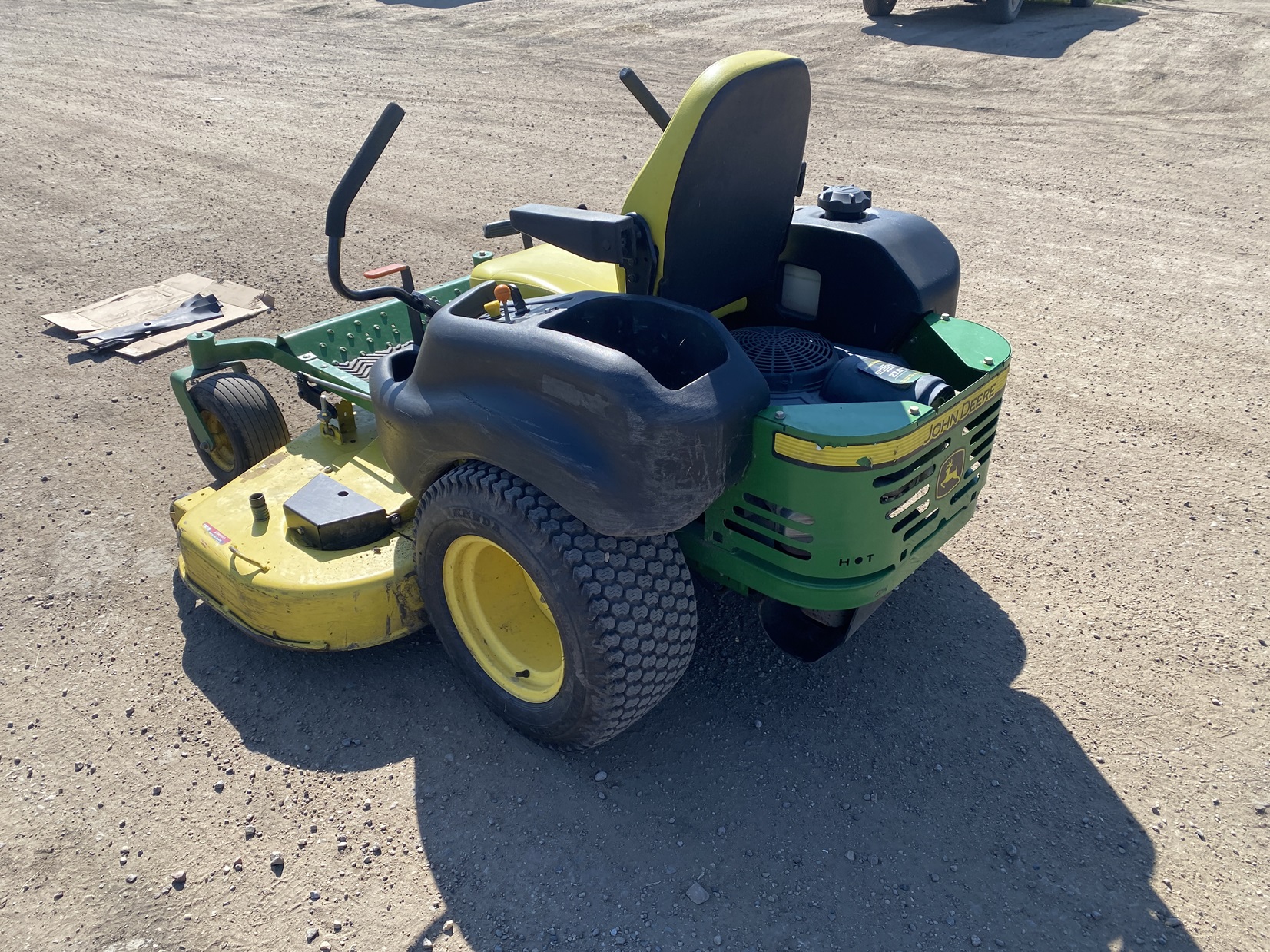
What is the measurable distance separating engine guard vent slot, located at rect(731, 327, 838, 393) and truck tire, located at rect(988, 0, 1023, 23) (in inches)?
485

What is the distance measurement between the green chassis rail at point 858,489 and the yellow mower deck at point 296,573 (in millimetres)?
1028

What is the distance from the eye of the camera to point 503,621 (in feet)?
10.3

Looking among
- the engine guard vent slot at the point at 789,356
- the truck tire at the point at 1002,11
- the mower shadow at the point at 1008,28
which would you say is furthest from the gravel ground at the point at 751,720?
the truck tire at the point at 1002,11

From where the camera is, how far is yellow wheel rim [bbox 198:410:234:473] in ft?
14.1

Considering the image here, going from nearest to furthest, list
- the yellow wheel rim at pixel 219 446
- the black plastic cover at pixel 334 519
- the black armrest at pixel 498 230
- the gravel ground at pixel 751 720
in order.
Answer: the gravel ground at pixel 751 720 → the black plastic cover at pixel 334 519 → the black armrest at pixel 498 230 → the yellow wheel rim at pixel 219 446

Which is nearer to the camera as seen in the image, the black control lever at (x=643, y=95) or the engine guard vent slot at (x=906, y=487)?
the engine guard vent slot at (x=906, y=487)

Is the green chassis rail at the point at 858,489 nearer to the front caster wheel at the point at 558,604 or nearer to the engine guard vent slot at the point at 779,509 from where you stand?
the engine guard vent slot at the point at 779,509

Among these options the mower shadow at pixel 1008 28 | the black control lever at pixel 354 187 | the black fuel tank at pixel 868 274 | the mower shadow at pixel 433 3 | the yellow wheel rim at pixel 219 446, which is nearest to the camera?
the black control lever at pixel 354 187

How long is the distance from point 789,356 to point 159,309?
4834 mm

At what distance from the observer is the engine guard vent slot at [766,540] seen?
8.80ft

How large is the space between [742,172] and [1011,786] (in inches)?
79.5

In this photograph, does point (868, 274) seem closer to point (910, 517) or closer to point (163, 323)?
point (910, 517)

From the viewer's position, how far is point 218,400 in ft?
13.4

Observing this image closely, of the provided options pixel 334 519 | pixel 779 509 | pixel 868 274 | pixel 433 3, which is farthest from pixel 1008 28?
pixel 334 519
